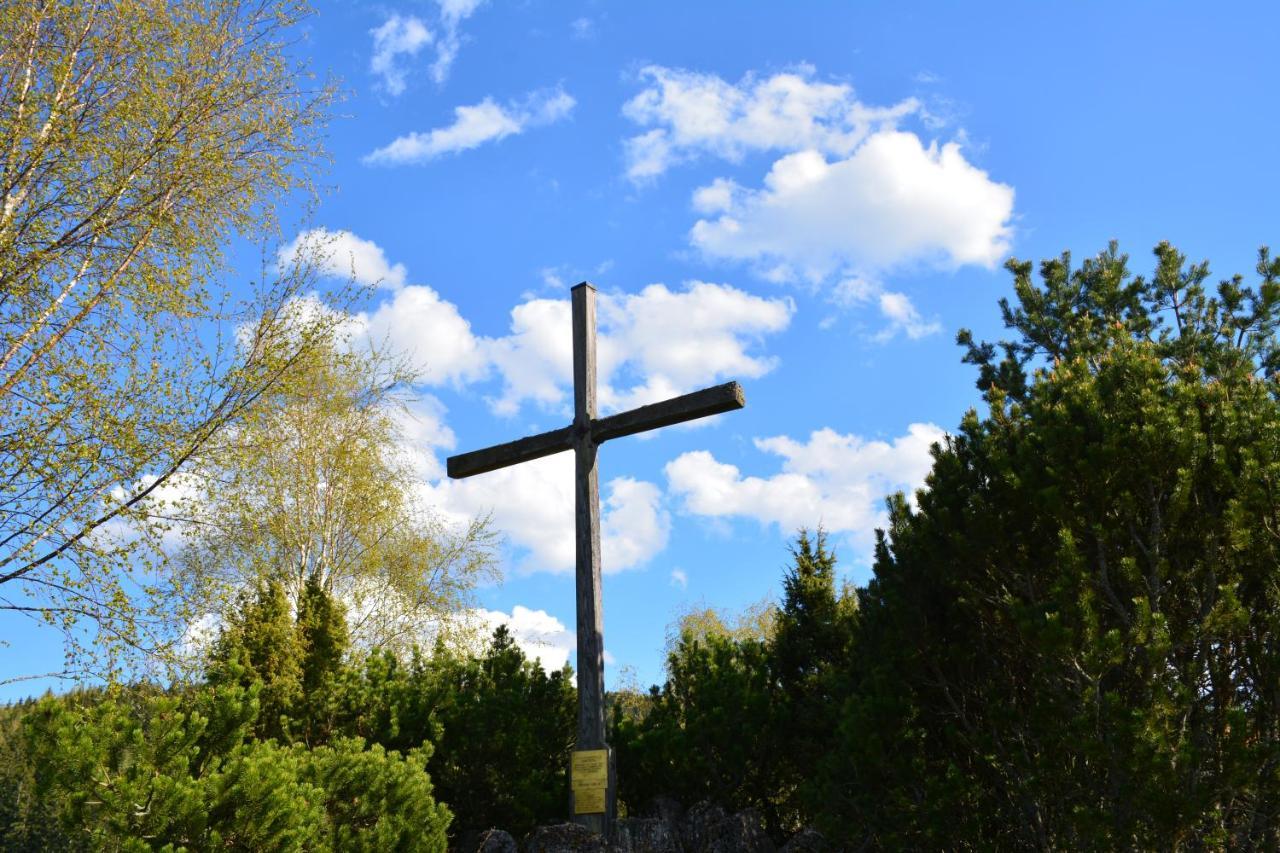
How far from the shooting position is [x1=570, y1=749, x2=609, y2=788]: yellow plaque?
298 inches

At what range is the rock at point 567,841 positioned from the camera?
642 centimetres

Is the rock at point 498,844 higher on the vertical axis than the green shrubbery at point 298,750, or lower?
lower

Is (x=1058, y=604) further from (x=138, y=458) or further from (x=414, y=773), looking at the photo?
(x=138, y=458)

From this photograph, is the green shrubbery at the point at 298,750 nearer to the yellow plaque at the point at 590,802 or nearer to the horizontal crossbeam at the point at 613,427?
the yellow plaque at the point at 590,802

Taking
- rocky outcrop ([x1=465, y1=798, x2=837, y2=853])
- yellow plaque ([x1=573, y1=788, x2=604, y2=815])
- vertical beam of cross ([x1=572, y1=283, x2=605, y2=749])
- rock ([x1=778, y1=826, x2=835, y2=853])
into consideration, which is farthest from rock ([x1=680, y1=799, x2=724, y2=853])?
vertical beam of cross ([x1=572, y1=283, x2=605, y2=749])

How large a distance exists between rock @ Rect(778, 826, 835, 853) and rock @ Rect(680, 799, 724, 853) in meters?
0.68

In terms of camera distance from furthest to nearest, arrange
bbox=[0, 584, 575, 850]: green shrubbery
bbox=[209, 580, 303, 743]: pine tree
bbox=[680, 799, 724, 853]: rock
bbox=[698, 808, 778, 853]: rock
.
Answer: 1. bbox=[209, 580, 303, 743]: pine tree
2. bbox=[680, 799, 724, 853]: rock
3. bbox=[698, 808, 778, 853]: rock
4. bbox=[0, 584, 575, 850]: green shrubbery

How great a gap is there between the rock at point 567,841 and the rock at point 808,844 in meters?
1.82

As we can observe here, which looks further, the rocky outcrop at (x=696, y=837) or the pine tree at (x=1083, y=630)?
the rocky outcrop at (x=696, y=837)

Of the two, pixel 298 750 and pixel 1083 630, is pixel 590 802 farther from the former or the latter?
pixel 1083 630

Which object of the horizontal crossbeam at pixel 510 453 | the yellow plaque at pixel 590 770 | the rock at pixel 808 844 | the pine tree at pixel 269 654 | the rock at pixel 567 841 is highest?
the horizontal crossbeam at pixel 510 453

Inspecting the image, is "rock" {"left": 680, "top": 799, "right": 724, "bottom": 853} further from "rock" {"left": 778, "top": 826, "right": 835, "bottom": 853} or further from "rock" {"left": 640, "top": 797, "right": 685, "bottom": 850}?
"rock" {"left": 778, "top": 826, "right": 835, "bottom": 853}

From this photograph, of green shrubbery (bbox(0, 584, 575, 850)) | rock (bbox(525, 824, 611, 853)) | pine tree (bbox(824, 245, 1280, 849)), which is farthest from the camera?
rock (bbox(525, 824, 611, 853))

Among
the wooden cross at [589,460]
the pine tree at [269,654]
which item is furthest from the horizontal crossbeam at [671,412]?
the pine tree at [269,654]
